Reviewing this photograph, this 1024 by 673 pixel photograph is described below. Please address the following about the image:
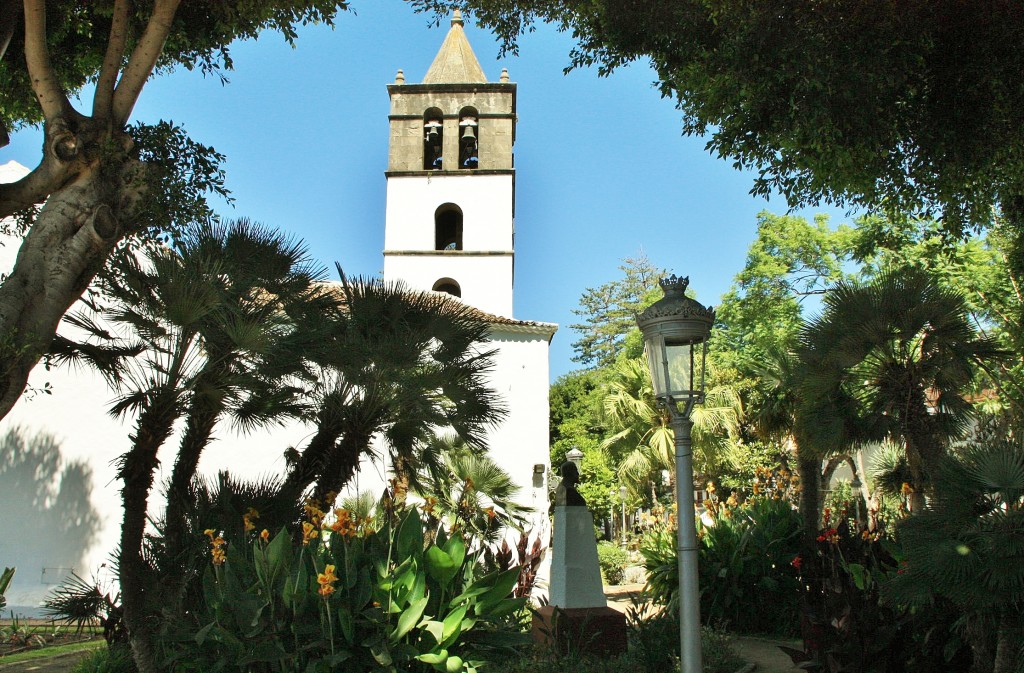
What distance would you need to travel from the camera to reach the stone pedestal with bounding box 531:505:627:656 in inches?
311

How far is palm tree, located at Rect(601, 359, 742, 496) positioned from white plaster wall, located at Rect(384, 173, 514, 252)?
19.1 feet

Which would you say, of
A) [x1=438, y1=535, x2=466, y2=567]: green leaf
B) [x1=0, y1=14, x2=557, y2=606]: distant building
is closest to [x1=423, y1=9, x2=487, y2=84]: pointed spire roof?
[x1=0, y1=14, x2=557, y2=606]: distant building

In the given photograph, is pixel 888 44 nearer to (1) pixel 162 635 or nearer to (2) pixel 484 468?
(1) pixel 162 635

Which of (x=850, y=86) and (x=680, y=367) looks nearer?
(x=680, y=367)

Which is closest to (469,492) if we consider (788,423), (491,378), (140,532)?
(491,378)

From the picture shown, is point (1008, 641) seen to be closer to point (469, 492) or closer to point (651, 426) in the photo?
point (469, 492)

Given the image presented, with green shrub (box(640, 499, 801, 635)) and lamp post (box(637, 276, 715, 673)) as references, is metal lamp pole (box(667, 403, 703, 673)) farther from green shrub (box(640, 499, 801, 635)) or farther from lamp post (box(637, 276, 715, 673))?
green shrub (box(640, 499, 801, 635))

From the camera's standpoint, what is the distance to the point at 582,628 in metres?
7.68

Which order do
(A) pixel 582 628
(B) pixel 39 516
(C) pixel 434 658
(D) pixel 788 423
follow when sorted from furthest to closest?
1. (B) pixel 39 516
2. (D) pixel 788 423
3. (A) pixel 582 628
4. (C) pixel 434 658

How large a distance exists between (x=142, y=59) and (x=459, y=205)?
17898mm

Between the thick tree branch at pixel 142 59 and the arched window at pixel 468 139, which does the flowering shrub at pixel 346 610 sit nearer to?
the thick tree branch at pixel 142 59

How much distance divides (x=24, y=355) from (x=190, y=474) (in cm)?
187

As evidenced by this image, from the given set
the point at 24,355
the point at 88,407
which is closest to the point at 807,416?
the point at 24,355

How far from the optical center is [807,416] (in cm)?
970
